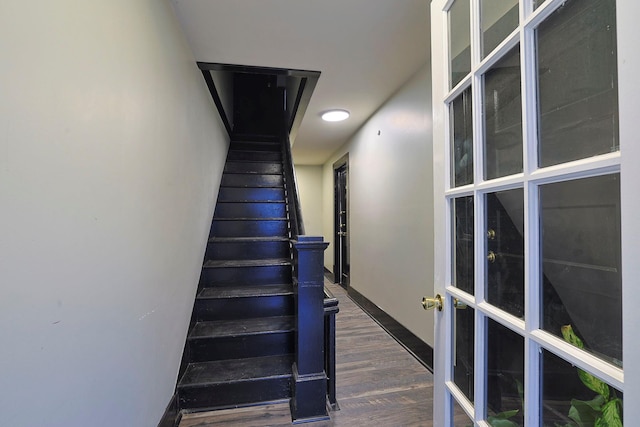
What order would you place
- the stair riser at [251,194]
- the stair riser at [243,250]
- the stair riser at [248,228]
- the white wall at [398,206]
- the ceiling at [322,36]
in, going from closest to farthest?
the ceiling at [322,36]
the white wall at [398,206]
the stair riser at [243,250]
the stair riser at [248,228]
the stair riser at [251,194]

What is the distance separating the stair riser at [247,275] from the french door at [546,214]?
156 centimetres

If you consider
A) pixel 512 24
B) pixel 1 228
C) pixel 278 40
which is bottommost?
pixel 1 228

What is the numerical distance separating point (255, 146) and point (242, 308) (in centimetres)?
236

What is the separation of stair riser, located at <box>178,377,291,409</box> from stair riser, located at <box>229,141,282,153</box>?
2.78 metres

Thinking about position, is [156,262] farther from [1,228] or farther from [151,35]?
[151,35]

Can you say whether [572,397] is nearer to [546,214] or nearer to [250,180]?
[546,214]

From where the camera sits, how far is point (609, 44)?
1.86 ft

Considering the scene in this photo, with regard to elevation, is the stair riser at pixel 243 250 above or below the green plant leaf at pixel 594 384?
above

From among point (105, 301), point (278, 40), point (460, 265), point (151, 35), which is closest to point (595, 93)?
point (460, 265)

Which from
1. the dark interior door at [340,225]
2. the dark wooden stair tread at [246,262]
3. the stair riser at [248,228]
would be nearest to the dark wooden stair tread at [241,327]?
the dark wooden stair tread at [246,262]

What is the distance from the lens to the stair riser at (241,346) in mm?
1899

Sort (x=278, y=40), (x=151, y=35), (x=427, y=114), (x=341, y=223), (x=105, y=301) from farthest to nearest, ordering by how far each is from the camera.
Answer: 1. (x=341, y=223)
2. (x=427, y=114)
3. (x=278, y=40)
4. (x=151, y=35)
5. (x=105, y=301)

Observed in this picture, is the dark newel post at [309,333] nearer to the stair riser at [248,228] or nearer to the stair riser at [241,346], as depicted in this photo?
the stair riser at [241,346]

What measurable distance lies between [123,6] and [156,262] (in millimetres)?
1031
